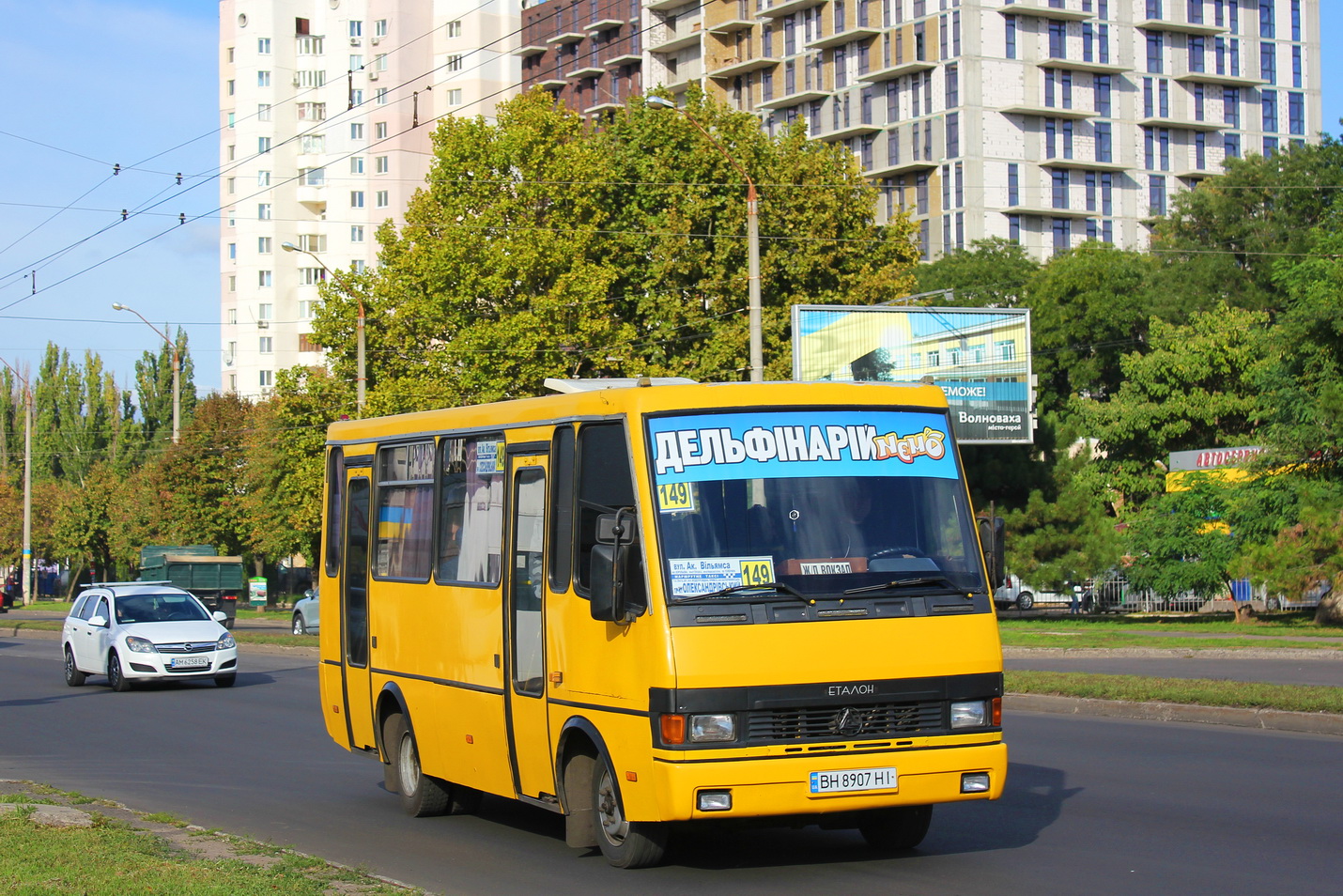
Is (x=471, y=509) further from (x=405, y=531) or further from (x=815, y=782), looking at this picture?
(x=815, y=782)

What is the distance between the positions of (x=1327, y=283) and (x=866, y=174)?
58.2 m

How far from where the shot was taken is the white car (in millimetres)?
24125

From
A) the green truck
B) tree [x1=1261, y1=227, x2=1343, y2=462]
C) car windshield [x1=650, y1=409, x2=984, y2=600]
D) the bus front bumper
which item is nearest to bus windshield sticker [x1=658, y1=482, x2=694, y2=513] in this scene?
car windshield [x1=650, y1=409, x2=984, y2=600]

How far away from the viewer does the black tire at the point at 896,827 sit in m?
8.99

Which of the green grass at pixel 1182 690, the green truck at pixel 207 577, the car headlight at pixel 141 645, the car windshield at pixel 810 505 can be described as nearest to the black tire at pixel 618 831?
the car windshield at pixel 810 505

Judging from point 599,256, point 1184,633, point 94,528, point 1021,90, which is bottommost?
point 1184,633

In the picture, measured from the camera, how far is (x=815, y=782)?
7949 mm

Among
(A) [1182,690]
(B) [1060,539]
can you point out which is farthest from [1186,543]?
(A) [1182,690]

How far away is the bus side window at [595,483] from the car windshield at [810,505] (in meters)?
0.28

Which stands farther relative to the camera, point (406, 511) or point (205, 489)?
point (205, 489)

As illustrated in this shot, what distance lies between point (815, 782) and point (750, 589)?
1.02 metres

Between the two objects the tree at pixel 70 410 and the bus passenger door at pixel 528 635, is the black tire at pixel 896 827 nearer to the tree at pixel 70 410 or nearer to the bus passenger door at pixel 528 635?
the bus passenger door at pixel 528 635

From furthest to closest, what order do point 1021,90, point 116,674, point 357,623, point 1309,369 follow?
1. point 1021,90
2. point 1309,369
3. point 116,674
4. point 357,623

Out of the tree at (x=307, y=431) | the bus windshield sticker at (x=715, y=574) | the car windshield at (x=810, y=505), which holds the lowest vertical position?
the bus windshield sticker at (x=715, y=574)
